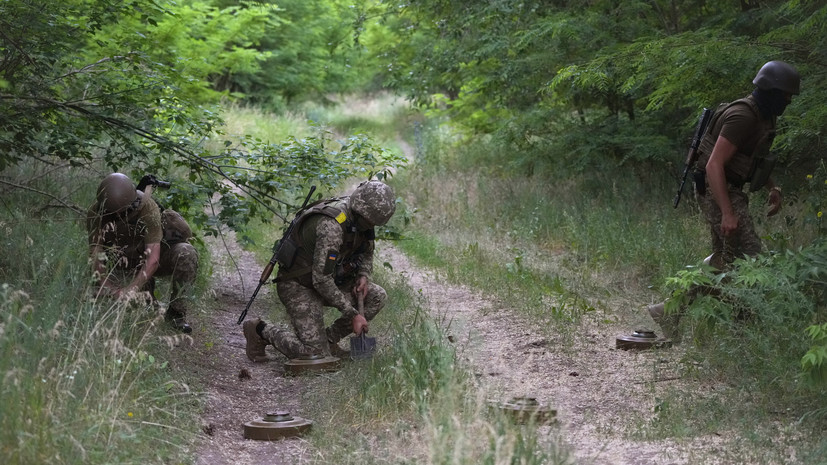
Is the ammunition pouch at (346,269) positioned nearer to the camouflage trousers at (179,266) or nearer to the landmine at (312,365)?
the landmine at (312,365)

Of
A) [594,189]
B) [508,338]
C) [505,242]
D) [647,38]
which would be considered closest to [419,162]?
[594,189]

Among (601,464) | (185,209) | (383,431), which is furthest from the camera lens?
(185,209)

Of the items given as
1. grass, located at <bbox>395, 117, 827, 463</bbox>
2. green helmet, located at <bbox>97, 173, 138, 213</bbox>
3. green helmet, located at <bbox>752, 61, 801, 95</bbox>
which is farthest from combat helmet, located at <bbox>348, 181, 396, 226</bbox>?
green helmet, located at <bbox>752, 61, 801, 95</bbox>

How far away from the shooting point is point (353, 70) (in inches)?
1069

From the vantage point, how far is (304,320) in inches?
264

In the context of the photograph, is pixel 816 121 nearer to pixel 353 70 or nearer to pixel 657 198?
pixel 657 198

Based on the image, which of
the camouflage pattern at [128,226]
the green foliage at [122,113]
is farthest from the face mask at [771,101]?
the camouflage pattern at [128,226]

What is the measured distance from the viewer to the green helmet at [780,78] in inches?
232

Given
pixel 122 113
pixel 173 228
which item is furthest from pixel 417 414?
pixel 122 113

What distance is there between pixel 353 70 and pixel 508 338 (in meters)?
20.9

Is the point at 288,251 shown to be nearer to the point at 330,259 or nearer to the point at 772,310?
the point at 330,259

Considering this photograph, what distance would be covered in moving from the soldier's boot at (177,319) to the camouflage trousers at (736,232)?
175 inches

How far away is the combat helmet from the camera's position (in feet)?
21.1

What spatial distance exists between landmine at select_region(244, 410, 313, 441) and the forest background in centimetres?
48
